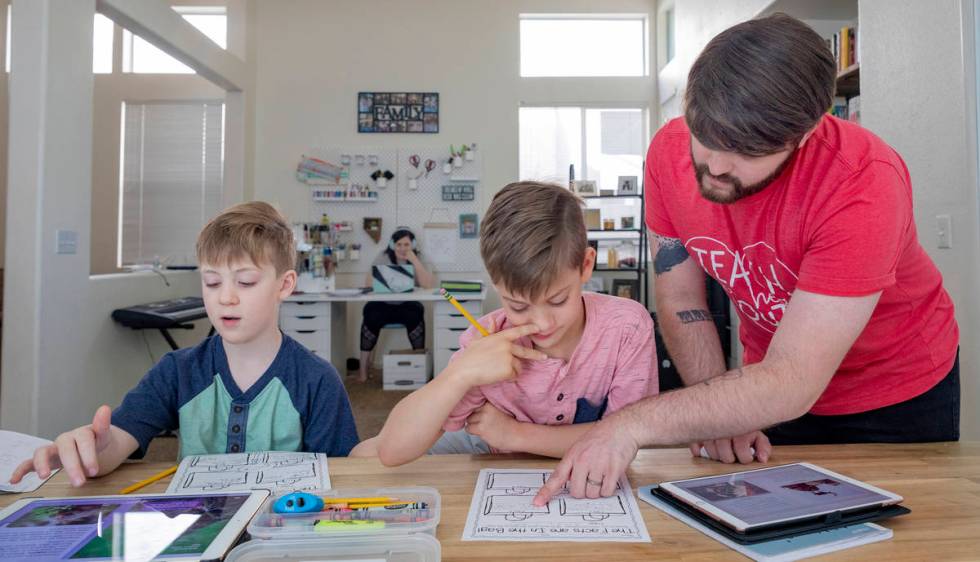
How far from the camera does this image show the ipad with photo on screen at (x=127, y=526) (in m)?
0.58

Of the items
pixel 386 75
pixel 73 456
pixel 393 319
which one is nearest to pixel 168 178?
pixel 386 75

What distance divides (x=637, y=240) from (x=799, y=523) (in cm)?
479

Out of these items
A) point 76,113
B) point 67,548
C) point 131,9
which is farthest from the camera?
point 131,9

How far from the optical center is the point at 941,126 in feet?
6.63

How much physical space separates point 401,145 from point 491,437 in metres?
4.78

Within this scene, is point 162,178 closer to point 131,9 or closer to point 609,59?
point 131,9

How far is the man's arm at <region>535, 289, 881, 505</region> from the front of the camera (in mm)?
828

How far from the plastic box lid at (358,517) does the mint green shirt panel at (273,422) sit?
0.46 meters

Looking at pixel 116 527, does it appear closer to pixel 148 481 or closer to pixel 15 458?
pixel 148 481

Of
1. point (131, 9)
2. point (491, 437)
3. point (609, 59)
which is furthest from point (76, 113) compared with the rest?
point (609, 59)

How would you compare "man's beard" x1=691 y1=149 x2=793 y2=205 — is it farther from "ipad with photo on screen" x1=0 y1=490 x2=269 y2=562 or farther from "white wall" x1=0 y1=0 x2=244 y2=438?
"white wall" x1=0 y1=0 x2=244 y2=438

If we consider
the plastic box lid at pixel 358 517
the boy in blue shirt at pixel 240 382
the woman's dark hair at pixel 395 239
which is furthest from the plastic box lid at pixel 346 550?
the woman's dark hair at pixel 395 239

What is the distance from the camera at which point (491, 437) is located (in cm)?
94

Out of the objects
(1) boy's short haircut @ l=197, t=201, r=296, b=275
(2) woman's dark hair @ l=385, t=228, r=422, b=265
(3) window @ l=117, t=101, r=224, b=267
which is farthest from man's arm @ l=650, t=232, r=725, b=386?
(3) window @ l=117, t=101, r=224, b=267
